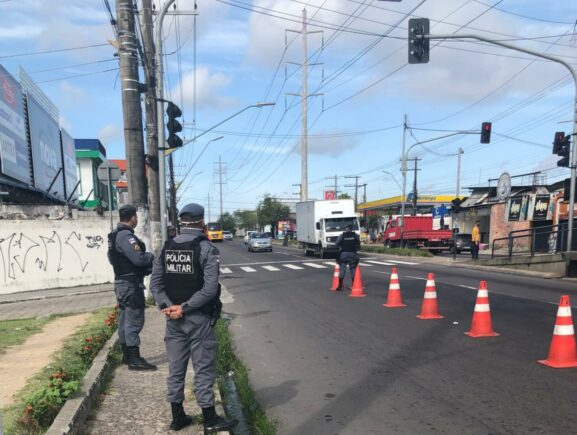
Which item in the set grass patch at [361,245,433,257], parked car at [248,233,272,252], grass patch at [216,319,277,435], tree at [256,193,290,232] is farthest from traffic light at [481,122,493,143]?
tree at [256,193,290,232]

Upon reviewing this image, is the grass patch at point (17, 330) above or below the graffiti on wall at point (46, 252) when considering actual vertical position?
below

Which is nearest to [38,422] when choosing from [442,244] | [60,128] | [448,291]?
[448,291]

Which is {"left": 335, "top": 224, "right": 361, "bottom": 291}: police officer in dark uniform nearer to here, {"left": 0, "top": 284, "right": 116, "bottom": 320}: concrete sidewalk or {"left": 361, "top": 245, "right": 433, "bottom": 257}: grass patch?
{"left": 0, "top": 284, "right": 116, "bottom": 320}: concrete sidewalk

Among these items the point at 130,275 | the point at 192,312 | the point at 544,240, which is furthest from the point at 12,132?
the point at 544,240

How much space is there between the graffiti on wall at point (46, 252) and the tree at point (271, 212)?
242 ft

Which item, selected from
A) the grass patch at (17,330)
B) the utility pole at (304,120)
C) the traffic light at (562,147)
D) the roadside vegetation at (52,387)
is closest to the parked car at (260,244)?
the utility pole at (304,120)

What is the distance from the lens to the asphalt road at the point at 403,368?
4.33 meters

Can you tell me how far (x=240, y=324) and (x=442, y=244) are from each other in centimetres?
2486

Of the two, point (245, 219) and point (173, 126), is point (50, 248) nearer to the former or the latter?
point (173, 126)

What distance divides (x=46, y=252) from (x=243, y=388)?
10.8m

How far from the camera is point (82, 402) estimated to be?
157 inches

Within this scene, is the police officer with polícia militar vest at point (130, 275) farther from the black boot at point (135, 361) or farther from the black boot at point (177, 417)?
the black boot at point (177, 417)

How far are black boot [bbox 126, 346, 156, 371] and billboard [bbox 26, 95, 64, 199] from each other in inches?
624

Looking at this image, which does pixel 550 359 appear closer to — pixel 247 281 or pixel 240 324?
pixel 240 324
